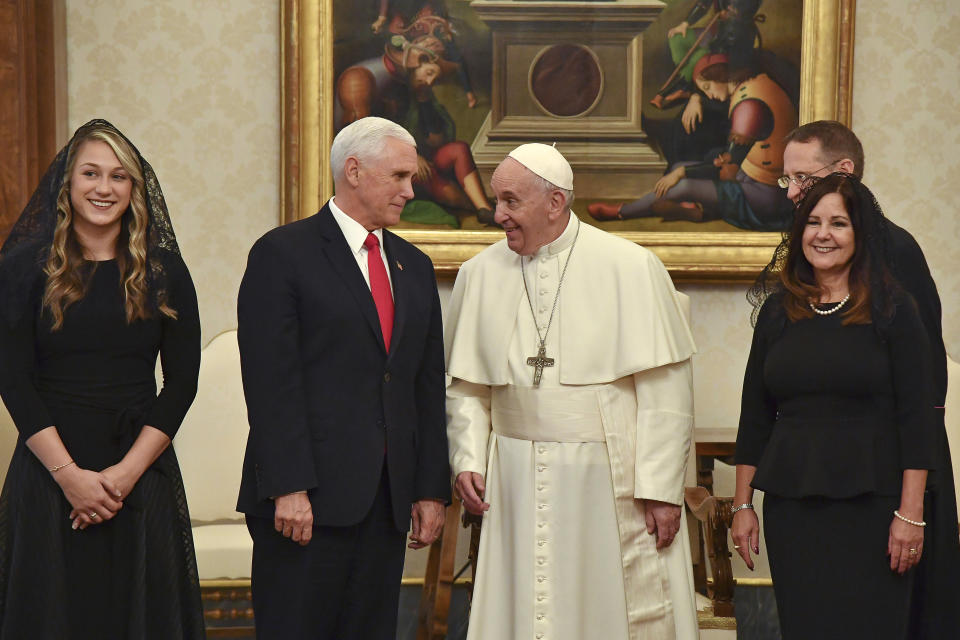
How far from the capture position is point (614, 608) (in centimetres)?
331

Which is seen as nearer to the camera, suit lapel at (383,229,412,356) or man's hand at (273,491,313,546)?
man's hand at (273,491,313,546)

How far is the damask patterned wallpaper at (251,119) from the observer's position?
16.6 feet

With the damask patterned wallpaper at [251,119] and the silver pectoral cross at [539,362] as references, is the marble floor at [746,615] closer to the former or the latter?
the damask patterned wallpaper at [251,119]

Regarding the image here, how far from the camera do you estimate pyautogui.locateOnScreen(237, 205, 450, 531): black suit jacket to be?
9.30ft

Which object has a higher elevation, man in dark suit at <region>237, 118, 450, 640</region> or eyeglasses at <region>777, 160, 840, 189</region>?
eyeglasses at <region>777, 160, 840, 189</region>

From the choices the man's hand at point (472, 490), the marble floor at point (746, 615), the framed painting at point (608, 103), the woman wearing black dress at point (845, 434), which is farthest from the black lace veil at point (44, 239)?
the marble floor at point (746, 615)

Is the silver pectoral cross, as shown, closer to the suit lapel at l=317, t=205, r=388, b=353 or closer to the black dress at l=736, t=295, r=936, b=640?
the suit lapel at l=317, t=205, r=388, b=353

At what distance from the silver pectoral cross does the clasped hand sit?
4.20 ft

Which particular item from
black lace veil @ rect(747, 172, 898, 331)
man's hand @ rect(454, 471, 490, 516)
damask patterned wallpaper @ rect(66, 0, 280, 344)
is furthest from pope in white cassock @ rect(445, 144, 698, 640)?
damask patterned wallpaper @ rect(66, 0, 280, 344)

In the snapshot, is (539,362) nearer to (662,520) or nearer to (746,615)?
A: (662,520)

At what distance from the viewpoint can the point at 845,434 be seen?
2.86 metres

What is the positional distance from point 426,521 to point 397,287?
0.68 m

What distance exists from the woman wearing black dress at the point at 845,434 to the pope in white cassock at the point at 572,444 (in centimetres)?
43

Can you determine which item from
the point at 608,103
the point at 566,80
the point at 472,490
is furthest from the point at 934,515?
the point at 566,80
